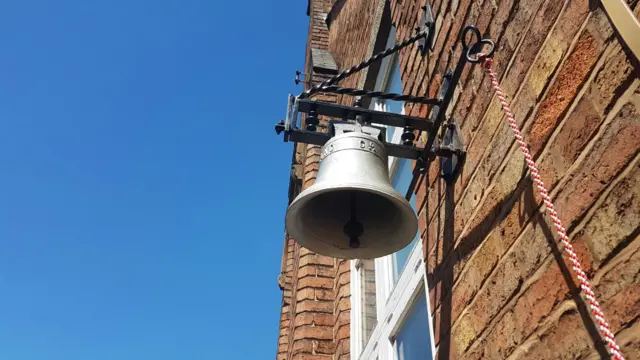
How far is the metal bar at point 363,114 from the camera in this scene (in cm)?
199

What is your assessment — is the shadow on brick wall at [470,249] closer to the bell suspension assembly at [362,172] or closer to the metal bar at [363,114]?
the bell suspension assembly at [362,172]

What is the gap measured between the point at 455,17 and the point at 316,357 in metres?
3.01

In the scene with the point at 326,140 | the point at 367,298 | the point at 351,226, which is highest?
the point at 367,298

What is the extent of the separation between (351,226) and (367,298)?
2231 mm

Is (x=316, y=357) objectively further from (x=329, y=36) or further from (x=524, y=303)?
(x=329, y=36)

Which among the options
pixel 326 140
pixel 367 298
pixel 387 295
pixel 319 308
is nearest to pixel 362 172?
pixel 326 140

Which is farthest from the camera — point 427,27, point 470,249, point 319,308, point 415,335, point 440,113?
point 319,308

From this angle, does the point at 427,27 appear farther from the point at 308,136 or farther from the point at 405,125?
the point at 308,136

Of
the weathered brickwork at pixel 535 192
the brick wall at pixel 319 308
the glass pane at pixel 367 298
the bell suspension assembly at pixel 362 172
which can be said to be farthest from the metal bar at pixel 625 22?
the brick wall at pixel 319 308

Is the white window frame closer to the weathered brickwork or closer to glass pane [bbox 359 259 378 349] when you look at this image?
glass pane [bbox 359 259 378 349]

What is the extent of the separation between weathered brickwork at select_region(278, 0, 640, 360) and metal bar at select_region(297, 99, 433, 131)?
152 mm

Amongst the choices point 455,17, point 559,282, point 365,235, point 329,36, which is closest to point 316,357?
point 365,235

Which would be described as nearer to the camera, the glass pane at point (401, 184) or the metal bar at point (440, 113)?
the metal bar at point (440, 113)

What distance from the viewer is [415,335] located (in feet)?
8.59
